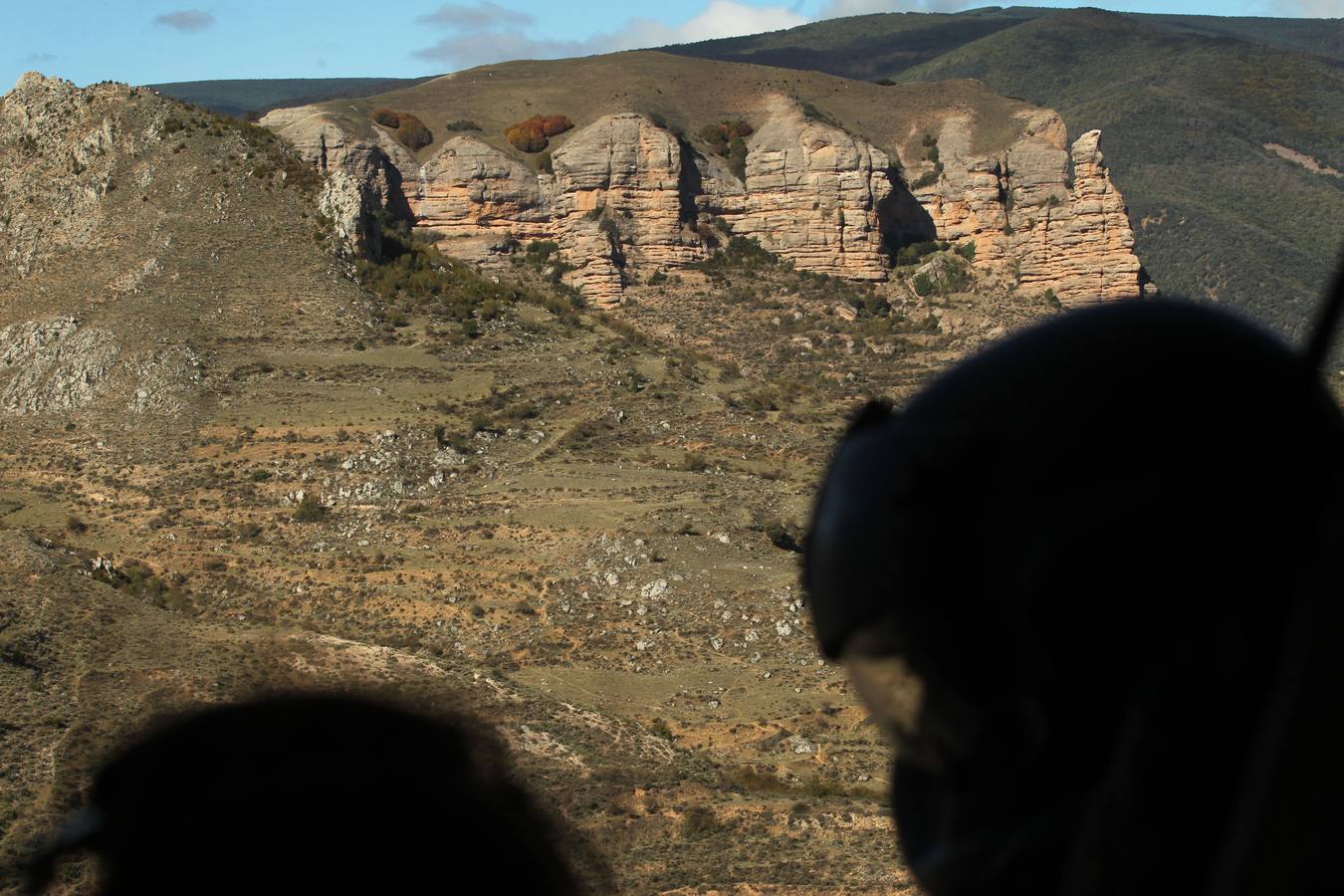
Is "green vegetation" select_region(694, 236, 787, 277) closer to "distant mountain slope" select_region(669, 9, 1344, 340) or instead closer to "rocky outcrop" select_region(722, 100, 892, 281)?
"rocky outcrop" select_region(722, 100, 892, 281)

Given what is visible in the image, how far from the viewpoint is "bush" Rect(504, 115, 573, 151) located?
192 feet

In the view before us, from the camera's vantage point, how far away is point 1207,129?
72562 millimetres

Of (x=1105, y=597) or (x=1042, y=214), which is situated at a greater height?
(x=1105, y=597)

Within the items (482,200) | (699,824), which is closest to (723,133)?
(482,200)

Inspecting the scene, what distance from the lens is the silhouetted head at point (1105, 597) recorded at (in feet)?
3.38

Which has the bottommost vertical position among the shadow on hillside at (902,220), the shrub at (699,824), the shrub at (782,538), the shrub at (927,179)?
the shrub at (699,824)

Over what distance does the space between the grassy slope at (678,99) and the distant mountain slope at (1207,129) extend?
10.2 metres

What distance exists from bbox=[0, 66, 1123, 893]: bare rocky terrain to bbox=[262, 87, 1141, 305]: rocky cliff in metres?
3.65

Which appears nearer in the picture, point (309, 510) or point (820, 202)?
point (309, 510)

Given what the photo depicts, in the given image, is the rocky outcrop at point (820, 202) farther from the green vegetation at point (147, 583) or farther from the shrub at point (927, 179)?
the green vegetation at point (147, 583)

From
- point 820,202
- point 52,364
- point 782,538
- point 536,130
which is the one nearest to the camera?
point 782,538

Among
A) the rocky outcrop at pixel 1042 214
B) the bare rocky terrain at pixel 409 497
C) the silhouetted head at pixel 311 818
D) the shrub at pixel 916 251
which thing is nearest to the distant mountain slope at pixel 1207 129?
the rocky outcrop at pixel 1042 214

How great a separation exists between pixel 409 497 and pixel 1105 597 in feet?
91.9

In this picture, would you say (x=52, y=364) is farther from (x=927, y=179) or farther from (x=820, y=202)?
(x=927, y=179)
